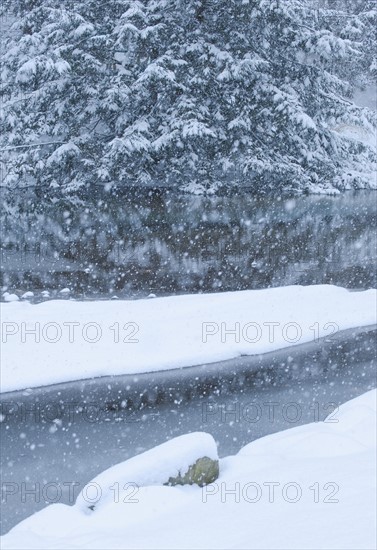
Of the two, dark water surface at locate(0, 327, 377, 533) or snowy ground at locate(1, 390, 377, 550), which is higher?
snowy ground at locate(1, 390, 377, 550)

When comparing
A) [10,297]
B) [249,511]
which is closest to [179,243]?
[10,297]

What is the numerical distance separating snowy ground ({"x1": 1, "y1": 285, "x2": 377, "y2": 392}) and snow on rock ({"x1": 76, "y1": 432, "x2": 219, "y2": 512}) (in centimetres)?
225

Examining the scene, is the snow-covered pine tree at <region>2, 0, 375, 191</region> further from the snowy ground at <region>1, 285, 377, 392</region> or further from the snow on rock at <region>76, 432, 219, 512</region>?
the snow on rock at <region>76, 432, 219, 512</region>

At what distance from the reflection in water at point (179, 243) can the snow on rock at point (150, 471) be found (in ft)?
16.1

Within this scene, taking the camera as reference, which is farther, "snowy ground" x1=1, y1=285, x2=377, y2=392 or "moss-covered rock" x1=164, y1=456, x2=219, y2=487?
"snowy ground" x1=1, y1=285, x2=377, y2=392

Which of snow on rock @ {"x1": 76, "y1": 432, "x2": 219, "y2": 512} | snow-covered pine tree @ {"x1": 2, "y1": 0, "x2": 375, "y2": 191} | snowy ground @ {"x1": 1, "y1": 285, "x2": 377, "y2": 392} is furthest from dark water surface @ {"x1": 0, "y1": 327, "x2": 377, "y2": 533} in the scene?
snow-covered pine tree @ {"x1": 2, "y1": 0, "x2": 375, "y2": 191}

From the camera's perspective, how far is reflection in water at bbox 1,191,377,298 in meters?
9.92

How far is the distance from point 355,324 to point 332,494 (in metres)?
4.94

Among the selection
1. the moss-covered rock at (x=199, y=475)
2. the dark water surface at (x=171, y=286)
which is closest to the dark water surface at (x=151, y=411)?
the dark water surface at (x=171, y=286)

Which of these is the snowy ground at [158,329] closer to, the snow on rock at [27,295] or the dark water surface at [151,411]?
the dark water surface at [151,411]

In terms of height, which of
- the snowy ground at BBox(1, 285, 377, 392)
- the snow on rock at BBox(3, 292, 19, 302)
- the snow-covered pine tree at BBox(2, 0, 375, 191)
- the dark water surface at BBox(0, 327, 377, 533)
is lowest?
the dark water surface at BBox(0, 327, 377, 533)

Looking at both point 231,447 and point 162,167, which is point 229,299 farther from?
point 162,167

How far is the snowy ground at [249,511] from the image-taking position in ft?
10.0

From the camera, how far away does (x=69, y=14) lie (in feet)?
58.7
